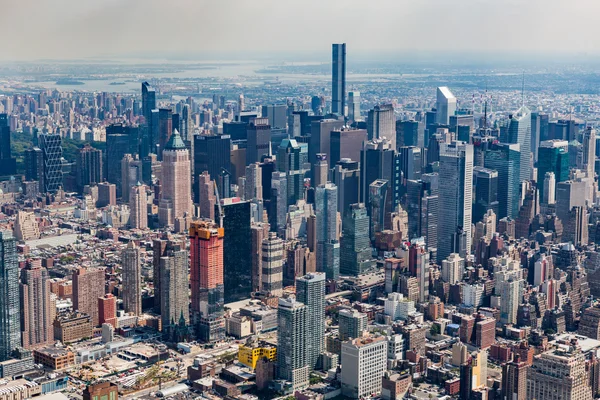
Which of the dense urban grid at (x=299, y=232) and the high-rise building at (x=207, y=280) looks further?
the high-rise building at (x=207, y=280)

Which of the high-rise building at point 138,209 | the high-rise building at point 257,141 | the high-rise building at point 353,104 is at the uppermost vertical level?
the high-rise building at point 353,104

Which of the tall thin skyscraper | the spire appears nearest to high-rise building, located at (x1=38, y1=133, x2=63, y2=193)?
the spire

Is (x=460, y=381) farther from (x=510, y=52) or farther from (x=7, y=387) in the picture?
(x=510, y=52)

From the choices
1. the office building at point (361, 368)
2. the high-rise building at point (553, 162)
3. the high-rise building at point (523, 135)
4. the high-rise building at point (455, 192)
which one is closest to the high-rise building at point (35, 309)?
the office building at point (361, 368)

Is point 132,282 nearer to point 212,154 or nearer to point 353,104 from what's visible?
point 212,154

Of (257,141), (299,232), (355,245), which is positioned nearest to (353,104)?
(257,141)

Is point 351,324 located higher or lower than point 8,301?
lower

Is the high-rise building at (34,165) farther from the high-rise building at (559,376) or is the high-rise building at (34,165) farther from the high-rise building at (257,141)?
the high-rise building at (559,376)
